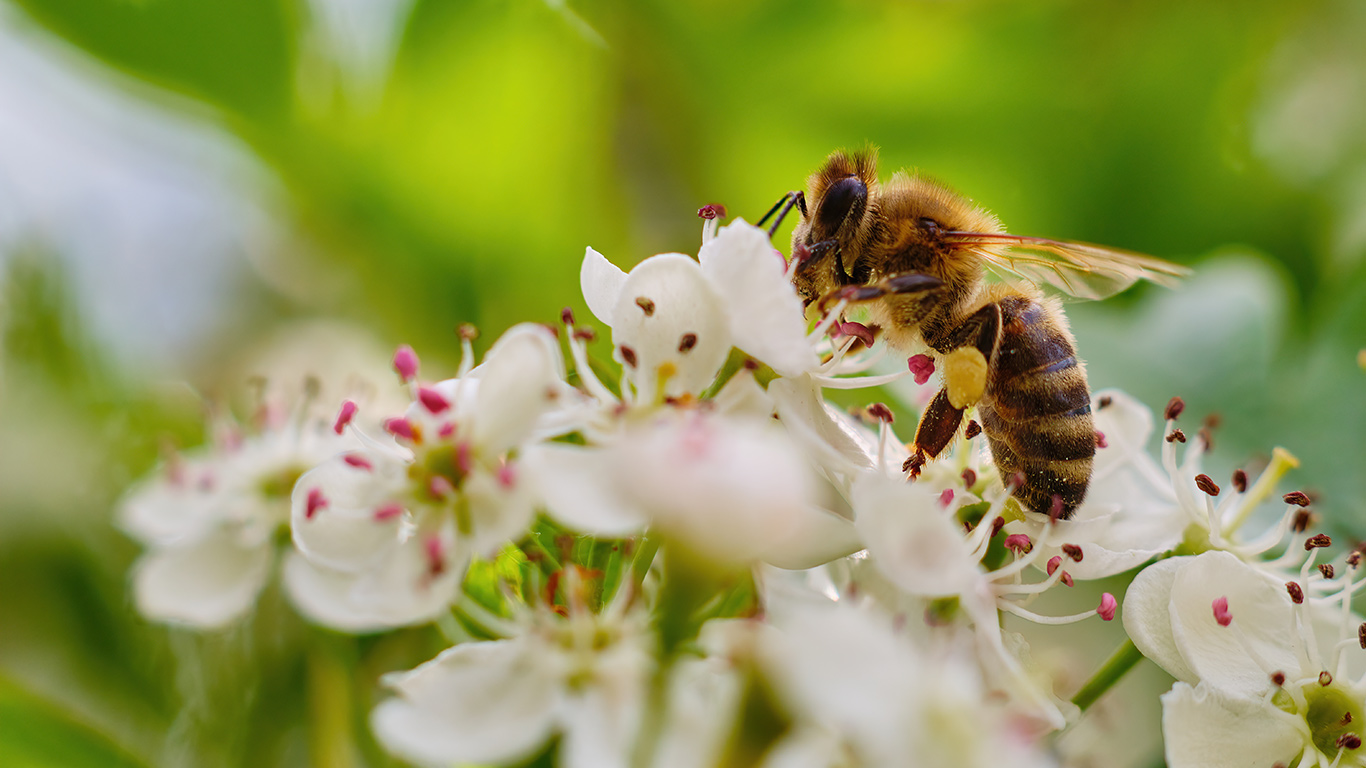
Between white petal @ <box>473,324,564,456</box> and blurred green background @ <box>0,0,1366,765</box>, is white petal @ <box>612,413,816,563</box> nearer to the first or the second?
white petal @ <box>473,324,564,456</box>

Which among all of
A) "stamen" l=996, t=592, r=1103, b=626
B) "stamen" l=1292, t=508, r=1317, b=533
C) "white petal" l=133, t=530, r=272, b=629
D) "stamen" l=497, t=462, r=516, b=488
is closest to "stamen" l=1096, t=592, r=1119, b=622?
"stamen" l=996, t=592, r=1103, b=626

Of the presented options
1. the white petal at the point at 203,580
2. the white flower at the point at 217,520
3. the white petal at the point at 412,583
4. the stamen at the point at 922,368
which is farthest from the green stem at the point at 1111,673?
the white petal at the point at 203,580

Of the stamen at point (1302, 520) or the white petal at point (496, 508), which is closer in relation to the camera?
the white petal at point (496, 508)

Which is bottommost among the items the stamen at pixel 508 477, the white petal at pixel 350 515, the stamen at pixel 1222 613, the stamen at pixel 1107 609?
the white petal at pixel 350 515

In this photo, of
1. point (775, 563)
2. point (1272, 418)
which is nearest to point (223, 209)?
point (775, 563)

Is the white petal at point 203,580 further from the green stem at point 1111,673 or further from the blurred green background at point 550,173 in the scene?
the green stem at point 1111,673

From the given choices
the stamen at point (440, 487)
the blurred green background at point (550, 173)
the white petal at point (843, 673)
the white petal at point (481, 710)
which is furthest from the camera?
the blurred green background at point (550, 173)

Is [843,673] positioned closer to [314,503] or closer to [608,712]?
[608,712]
